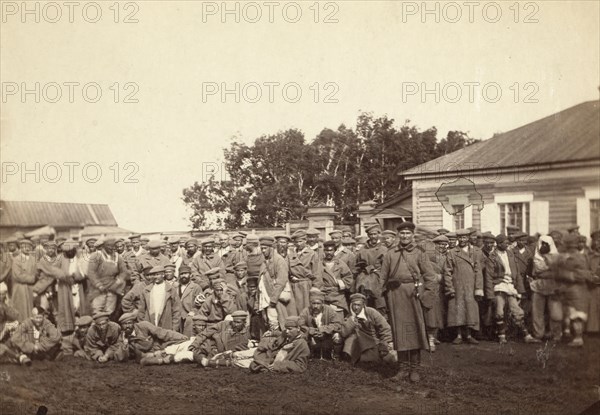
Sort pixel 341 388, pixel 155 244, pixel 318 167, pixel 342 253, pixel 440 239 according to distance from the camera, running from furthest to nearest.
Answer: pixel 155 244 < pixel 342 253 < pixel 440 239 < pixel 318 167 < pixel 341 388

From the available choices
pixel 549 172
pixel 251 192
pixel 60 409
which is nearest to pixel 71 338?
pixel 60 409

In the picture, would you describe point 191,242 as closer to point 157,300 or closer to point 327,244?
point 157,300

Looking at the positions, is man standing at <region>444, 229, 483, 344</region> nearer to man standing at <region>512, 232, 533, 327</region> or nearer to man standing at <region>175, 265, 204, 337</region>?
man standing at <region>512, 232, 533, 327</region>

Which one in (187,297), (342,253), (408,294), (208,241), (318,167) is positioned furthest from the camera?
(208,241)

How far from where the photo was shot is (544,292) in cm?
630

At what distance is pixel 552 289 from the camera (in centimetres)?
627

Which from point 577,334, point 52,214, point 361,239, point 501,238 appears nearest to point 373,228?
point 361,239

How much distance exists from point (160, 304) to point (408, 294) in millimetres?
3070

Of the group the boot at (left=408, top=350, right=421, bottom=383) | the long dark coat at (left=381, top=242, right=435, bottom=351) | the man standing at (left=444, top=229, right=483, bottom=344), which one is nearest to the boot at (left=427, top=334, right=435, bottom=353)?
the man standing at (left=444, top=229, right=483, bottom=344)

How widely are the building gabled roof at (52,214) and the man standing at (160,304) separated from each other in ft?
3.34

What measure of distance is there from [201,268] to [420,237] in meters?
2.91

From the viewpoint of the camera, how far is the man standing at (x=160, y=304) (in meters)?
6.71

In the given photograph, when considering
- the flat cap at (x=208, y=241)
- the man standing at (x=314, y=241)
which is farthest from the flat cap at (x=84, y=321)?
the man standing at (x=314, y=241)

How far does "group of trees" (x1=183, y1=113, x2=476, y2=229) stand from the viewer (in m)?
6.59
